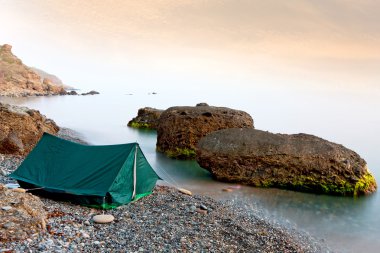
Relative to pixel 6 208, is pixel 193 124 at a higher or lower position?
higher

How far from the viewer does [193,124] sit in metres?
33.2

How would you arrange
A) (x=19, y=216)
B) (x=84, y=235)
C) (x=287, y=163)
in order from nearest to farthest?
1. (x=19, y=216)
2. (x=84, y=235)
3. (x=287, y=163)

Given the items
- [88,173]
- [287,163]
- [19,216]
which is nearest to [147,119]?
[287,163]

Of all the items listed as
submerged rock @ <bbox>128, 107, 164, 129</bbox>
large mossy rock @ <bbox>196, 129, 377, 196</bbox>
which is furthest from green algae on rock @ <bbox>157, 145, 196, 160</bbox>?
submerged rock @ <bbox>128, 107, 164, 129</bbox>

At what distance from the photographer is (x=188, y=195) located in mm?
20156

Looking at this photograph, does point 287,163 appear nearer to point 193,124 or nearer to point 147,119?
point 193,124

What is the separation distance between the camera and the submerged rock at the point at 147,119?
59.9 m

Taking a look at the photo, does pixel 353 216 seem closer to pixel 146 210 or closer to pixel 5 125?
pixel 146 210

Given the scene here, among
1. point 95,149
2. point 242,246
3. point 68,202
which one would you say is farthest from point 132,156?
point 242,246

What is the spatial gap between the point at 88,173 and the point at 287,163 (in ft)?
43.2

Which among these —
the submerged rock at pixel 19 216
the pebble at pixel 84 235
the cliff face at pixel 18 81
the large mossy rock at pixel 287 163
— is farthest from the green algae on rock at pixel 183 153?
the cliff face at pixel 18 81

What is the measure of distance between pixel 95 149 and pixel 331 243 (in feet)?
39.8

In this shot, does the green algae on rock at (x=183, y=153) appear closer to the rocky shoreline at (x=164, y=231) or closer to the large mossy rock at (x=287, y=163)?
the large mossy rock at (x=287, y=163)

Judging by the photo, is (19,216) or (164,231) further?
(164,231)
